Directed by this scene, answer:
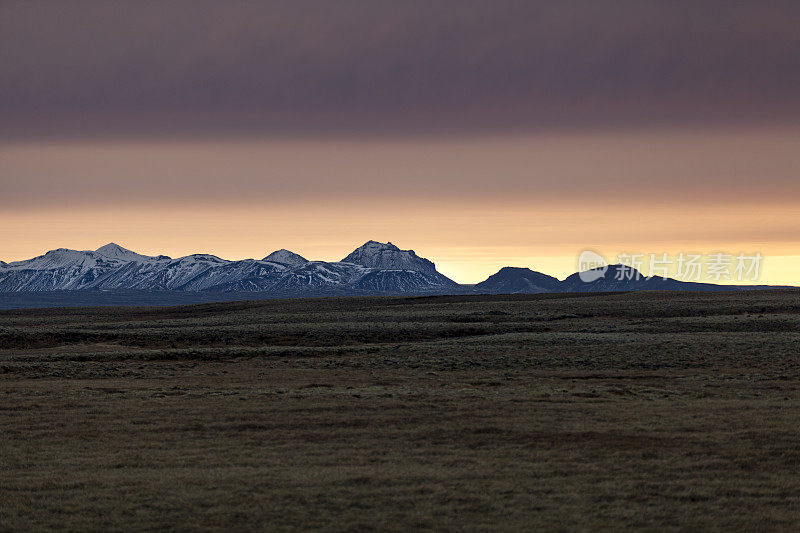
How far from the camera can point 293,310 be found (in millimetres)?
123250

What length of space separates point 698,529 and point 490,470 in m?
5.82

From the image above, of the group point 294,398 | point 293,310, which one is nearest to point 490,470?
point 294,398

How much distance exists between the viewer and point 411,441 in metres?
24.5

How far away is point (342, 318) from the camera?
95625mm

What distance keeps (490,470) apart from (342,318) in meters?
75.4

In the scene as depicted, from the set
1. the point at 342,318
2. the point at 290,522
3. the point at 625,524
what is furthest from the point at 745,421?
the point at 342,318

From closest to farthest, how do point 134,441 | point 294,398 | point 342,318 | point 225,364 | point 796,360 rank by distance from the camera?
point 134,441
point 294,398
point 796,360
point 225,364
point 342,318

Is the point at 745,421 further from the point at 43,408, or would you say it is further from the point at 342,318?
the point at 342,318

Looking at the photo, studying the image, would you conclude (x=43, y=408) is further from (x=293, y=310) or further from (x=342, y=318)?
(x=293, y=310)

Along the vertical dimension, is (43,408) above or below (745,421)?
below

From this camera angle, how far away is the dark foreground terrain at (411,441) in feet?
56.5

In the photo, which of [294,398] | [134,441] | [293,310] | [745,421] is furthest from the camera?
[293,310]

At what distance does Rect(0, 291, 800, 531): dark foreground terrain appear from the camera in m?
17.2

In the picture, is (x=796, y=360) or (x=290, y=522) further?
(x=796, y=360)
